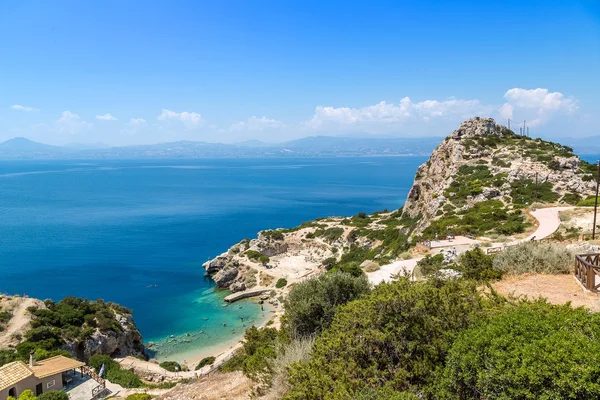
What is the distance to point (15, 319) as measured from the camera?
2672 centimetres

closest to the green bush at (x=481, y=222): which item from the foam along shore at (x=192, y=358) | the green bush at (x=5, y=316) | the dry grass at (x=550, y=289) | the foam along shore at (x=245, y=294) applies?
the dry grass at (x=550, y=289)

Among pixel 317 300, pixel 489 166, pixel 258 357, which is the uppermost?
pixel 489 166

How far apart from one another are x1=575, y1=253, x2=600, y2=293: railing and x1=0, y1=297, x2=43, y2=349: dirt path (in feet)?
101

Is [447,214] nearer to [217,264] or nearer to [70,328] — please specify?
[70,328]

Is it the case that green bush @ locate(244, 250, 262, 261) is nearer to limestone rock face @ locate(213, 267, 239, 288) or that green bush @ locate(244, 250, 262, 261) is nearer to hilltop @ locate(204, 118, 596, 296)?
hilltop @ locate(204, 118, 596, 296)

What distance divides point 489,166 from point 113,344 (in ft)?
144

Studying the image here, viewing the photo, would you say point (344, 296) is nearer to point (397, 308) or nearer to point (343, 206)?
point (397, 308)

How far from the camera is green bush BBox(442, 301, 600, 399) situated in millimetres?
5461

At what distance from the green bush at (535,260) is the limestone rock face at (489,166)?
19866 millimetres

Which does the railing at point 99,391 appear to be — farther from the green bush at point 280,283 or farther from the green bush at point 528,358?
the green bush at point 280,283

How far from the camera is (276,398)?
874 cm

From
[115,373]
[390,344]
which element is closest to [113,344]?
[115,373]

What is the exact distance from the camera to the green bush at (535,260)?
13633 millimetres

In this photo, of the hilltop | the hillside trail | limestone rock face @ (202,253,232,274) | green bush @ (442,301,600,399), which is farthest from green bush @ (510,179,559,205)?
limestone rock face @ (202,253,232,274)
